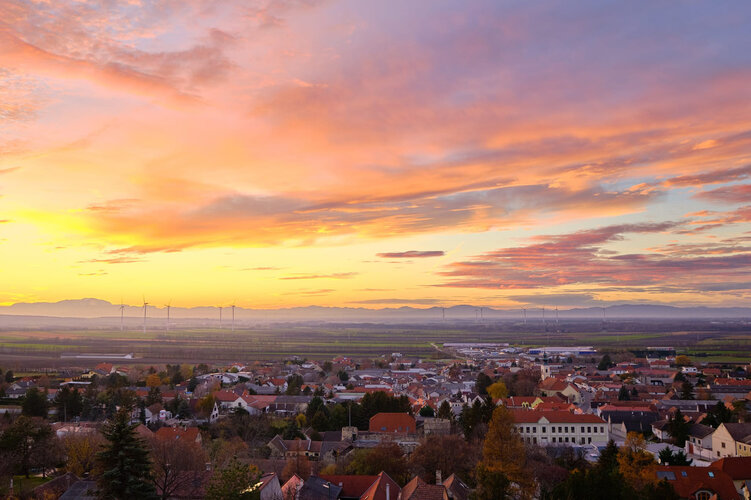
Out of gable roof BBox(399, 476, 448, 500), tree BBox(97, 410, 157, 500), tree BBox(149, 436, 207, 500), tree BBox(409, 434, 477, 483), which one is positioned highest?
tree BBox(97, 410, 157, 500)

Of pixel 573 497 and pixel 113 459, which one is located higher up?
pixel 113 459

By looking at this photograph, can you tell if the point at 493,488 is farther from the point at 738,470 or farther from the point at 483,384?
the point at 483,384

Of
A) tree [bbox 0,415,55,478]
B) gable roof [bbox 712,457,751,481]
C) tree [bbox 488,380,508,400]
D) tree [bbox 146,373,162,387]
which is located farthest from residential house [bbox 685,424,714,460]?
tree [bbox 146,373,162,387]

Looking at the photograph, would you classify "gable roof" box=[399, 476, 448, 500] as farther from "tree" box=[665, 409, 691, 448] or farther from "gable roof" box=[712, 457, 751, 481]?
"tree" box=[665, 409, 691, 448]

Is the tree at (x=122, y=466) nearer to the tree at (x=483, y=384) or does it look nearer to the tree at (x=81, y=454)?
the tree at (x=81, y=454)

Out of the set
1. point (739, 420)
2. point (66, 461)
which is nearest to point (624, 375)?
point (739, 420)

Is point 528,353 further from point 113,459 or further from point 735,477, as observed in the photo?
point 113,459

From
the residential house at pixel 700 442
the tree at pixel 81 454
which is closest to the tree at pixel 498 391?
the residential house at pixel 700 442
